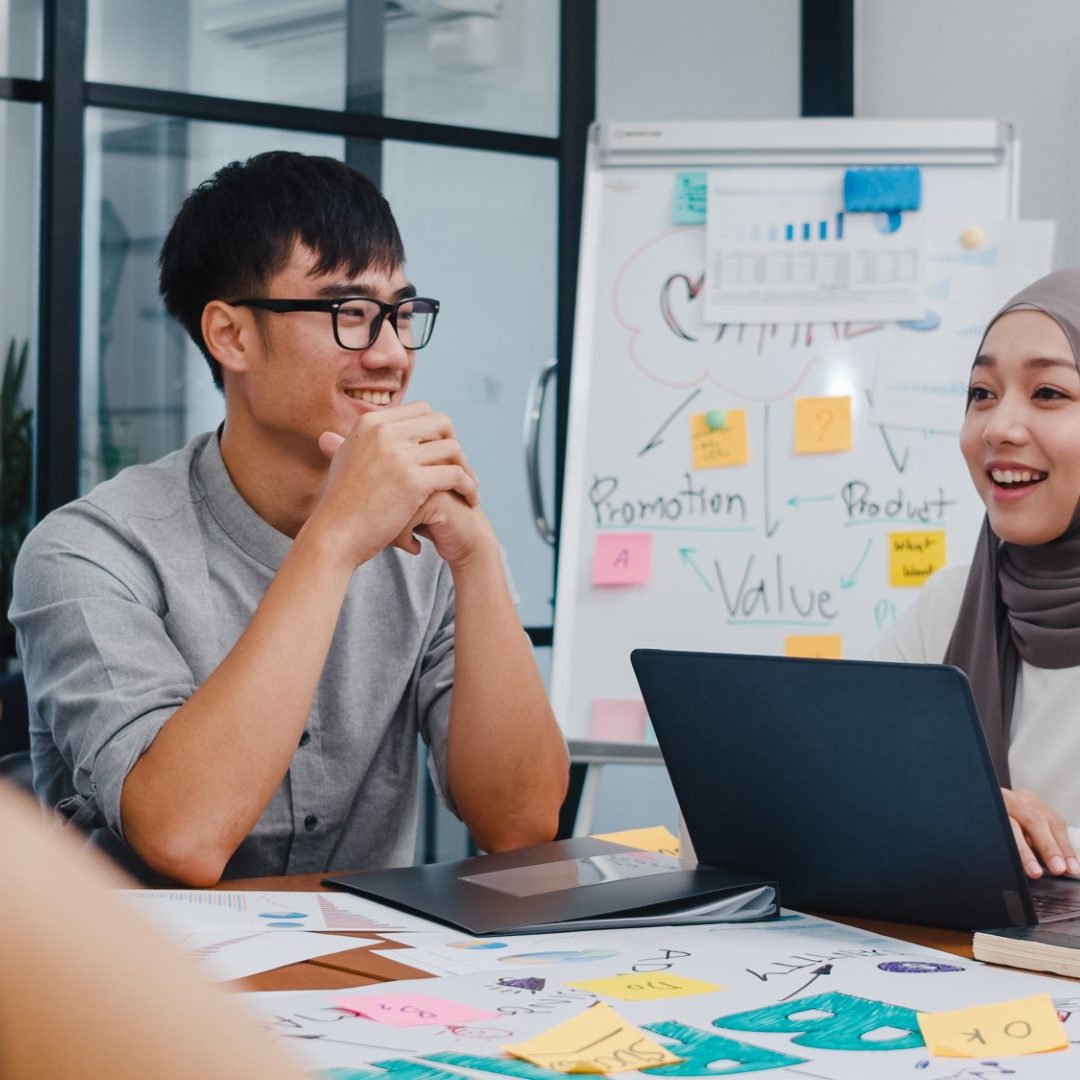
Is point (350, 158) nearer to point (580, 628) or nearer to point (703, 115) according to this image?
point (703, 115)

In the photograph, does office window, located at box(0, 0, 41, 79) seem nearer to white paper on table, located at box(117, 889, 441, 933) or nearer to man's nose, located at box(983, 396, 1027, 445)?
man's nose, located at box(983, 396, 1027, 445)

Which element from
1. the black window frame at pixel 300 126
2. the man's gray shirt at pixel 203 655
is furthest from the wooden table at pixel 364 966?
the black window frame at pixel 300 126

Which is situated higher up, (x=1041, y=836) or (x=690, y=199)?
(x=690, y=199)

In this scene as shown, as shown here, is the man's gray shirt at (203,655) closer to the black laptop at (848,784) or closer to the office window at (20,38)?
the black laptop at (848,784)

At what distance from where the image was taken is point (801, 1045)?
2.40 feet

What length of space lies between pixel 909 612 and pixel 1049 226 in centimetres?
97

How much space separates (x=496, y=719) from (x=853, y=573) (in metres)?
1.18

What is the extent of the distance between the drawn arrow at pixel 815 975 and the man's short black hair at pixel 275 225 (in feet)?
3.02

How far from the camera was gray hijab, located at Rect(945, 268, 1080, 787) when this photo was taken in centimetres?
154

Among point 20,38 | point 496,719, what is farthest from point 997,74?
point 496,719

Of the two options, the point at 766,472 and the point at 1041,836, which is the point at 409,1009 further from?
the point at 766,472

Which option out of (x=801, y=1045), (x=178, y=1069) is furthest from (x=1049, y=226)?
(x=178, y=1069)

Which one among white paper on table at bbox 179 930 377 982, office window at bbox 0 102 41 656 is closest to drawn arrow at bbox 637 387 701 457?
office window at bbox 0 102 41 656

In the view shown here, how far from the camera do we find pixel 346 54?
303 centimetres
